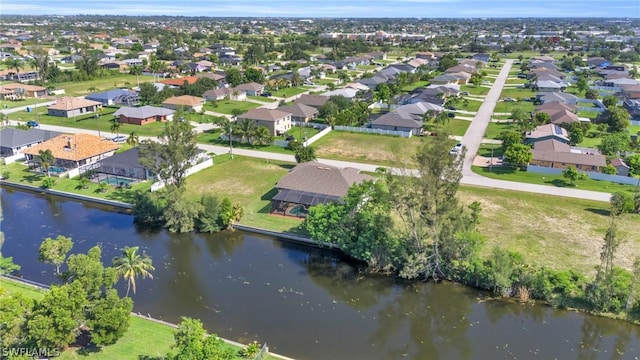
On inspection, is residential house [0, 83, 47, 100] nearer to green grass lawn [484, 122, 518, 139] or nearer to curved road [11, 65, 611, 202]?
curved road [11, 65, 611, 202]

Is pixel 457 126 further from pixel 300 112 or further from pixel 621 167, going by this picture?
pixel 621 167

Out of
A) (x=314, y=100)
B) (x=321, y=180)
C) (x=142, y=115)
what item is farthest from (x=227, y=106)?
(x=321, y=180)

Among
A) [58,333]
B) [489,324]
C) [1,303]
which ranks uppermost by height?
[1,303]

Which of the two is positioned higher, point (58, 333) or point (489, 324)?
point (58, 333)

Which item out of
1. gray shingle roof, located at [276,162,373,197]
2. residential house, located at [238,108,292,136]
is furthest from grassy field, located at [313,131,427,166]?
gray shingle roof, located at [276,162,373,197]

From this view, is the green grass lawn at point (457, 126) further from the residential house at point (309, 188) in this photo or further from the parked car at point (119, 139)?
the parked car at point (119, 139)

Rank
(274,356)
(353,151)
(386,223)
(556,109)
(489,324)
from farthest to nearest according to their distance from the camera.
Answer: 1. (556,109)
2. (353,151)
3. (386,223)
4. (489,324)
5. (274,356)

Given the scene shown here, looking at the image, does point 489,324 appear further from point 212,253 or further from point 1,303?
→ point 1,303

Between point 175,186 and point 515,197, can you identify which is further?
point 515,197

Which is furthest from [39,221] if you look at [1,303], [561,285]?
[561,285]
